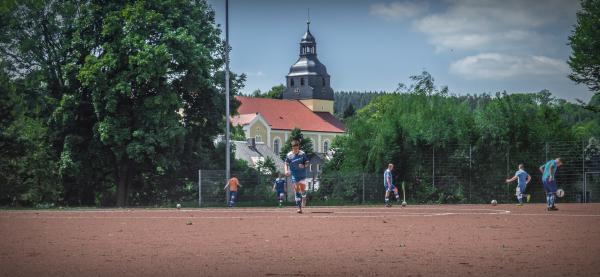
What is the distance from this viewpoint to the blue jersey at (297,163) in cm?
2655

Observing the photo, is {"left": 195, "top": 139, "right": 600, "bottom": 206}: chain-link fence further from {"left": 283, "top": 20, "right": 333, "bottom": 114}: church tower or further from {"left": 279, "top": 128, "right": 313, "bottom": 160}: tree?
{"left": 283, "top": 20, "right": 333, "bottom": 114}: church tower

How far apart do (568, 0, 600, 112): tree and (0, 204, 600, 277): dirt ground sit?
3064 cm

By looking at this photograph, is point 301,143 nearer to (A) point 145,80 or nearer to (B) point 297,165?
(A) point 145,80

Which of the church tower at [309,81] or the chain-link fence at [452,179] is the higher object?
the church tower at [309,81]

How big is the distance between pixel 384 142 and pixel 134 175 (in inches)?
552

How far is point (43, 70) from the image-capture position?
48.9 meters

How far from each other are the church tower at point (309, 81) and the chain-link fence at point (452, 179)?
117440 mm

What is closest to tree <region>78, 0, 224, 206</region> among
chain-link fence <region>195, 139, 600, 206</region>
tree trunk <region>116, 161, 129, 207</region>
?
tree trunk <region>116, 161, 129, 207</region>

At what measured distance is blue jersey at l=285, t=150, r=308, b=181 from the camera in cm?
2655

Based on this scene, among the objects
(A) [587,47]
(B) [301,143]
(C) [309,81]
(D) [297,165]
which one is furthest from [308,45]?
(D) [297,165]

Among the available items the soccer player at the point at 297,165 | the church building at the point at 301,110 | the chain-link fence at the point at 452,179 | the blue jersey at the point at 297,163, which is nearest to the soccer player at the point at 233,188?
the chain-link fence at the point at 452,179

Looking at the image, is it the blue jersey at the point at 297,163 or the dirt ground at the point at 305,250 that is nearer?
the dirt ground at the point at 305,250

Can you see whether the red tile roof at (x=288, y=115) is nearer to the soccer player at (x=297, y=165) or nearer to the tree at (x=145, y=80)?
the tree at (x=145, y=80)

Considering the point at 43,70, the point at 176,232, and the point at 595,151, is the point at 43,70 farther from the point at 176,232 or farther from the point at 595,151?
the point at 176,232
